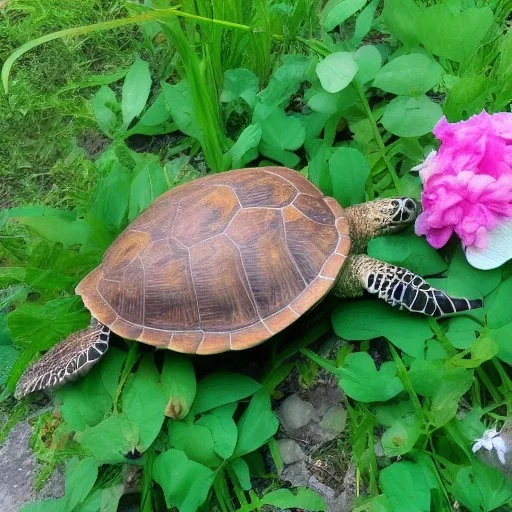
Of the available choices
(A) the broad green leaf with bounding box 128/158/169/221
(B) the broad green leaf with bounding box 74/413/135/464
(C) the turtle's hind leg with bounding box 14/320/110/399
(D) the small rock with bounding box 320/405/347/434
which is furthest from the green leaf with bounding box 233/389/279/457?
(A) the broad green leaf with bounding box 128/158/169/221

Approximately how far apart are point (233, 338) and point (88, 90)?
1214 millimetres

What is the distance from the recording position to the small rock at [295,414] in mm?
1247

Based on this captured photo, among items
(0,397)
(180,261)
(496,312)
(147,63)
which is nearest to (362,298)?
(496,312)

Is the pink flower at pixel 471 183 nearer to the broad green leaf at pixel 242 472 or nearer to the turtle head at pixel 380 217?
the turtle head at pixel 380 217

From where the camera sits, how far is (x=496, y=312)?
1171 mm

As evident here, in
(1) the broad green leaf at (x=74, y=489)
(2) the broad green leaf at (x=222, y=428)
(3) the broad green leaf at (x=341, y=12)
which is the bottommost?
(1) the broad green leaf at (x=74, y=489)

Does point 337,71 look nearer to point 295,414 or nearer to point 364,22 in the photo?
point 364,22

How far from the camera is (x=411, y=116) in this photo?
1.42 metres

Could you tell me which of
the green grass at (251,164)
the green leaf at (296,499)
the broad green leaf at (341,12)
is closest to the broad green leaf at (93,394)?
the green grass at (251,164)

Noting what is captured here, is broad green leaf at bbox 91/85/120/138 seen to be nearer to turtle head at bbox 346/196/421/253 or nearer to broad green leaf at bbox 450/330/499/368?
turtle head at bbox 346/196/421/253

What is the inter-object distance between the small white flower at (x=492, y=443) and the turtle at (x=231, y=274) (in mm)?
255

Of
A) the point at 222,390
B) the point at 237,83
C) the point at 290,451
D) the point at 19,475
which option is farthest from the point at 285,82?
the point at 19,475

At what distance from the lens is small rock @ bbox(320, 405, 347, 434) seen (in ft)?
3.97

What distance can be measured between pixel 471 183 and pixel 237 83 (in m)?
0.76
